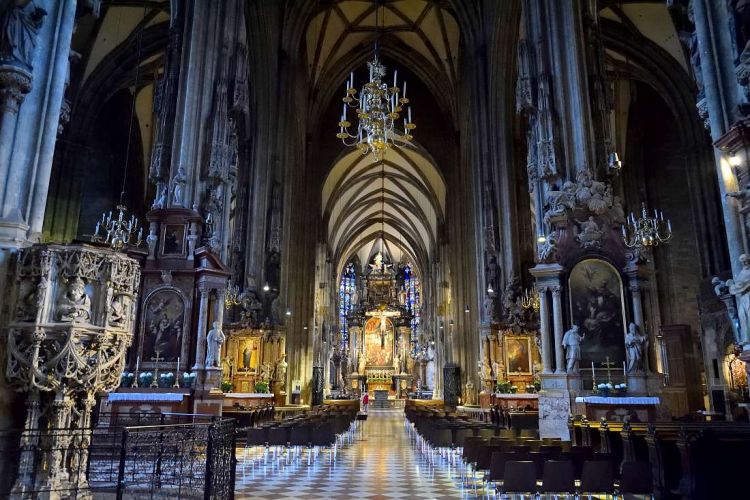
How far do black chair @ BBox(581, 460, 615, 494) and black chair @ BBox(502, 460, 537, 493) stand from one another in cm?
51

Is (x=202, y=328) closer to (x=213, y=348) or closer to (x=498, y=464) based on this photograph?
(x=213, y=348)

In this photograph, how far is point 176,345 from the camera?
41.6ft

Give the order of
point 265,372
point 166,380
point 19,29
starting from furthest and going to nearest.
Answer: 1. point 265,372
2. point 166,380
3. point 19,29

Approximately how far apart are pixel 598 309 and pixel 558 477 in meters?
8.47

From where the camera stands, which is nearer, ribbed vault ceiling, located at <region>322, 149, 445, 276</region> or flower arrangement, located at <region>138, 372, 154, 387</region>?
flower arrangement, located at <region>138, 372, 154, 387</region>

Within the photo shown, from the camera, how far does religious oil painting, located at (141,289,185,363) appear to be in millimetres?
12617

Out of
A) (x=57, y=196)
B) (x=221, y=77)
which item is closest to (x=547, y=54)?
(x=221, y=77)

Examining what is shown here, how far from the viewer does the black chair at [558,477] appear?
531 centimetres

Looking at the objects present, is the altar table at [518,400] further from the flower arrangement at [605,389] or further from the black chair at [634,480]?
the black chair at [634,480]

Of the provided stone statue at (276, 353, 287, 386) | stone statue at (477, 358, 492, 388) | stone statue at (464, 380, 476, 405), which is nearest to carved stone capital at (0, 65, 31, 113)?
stone statue at (276, 353, 287, 386)

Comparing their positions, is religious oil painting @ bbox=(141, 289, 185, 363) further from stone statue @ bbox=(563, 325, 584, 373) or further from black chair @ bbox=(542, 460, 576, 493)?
black chair @ bbox=(542, 460, 576, 493)

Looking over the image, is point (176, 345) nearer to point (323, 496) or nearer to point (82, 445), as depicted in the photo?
point (323, 496)

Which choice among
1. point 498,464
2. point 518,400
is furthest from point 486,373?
point 498,464

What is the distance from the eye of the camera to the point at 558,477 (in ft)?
17.5
